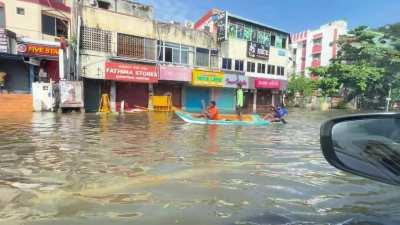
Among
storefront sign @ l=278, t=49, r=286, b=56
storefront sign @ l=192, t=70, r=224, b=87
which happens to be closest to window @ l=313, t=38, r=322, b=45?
storefront sign @ l=278, t=49, r=286, b=56

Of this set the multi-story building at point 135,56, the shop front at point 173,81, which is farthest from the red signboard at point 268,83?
the shop front at point 173,81

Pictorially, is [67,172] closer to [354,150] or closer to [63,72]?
[354,150]

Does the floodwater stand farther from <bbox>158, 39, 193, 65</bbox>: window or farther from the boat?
<bbox>158, 39, 193, 65</bbox>: window

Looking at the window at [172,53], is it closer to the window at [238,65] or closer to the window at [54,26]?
the window at [238,65]

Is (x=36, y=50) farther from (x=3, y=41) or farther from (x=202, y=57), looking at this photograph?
(x=202, y=57)

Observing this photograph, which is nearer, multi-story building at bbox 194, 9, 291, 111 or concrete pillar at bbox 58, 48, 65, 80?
concrete pillar at bbox 58, 48, 65, 80

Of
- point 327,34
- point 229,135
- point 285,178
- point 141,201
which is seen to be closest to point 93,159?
point 141,201

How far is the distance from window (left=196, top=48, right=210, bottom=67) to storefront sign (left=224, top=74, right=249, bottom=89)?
2.30 metres

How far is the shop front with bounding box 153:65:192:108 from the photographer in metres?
28.5

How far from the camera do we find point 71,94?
73.4ft

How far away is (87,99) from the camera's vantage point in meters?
26.2

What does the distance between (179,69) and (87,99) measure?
7.44 metres

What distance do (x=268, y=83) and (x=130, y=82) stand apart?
14756 millimetres

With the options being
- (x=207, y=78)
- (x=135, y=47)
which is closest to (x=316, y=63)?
(x=207, y=78)
